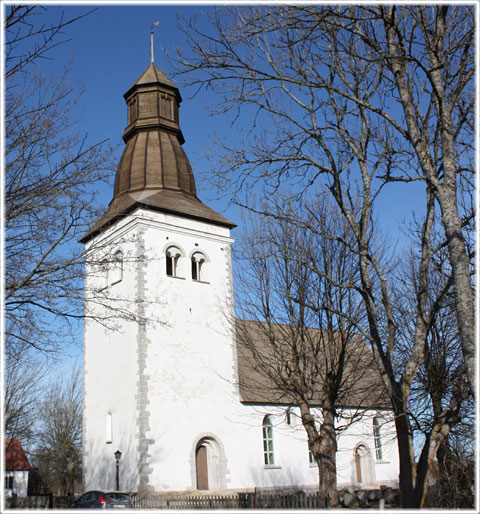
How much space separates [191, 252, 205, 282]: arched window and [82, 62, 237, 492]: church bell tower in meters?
0.05

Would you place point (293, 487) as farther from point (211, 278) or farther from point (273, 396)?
point (211, 278)

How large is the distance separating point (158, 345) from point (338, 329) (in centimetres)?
932

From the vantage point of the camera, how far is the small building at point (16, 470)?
4469 cm

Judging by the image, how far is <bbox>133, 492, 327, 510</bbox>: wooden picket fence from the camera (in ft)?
55.6

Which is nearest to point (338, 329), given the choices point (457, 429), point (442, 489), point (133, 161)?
point (457, 429)

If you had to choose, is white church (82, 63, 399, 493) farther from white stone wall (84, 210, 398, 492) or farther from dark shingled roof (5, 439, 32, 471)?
dark shingled roof (5, 439, 32, 471)

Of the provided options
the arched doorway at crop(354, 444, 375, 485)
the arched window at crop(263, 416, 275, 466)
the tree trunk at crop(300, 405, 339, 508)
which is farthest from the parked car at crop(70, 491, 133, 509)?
the arched doorway at crop(354, 444, 375, 485)

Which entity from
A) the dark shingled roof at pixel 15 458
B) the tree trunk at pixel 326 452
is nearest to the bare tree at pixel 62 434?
the dark shingled roof at pixel 15 458

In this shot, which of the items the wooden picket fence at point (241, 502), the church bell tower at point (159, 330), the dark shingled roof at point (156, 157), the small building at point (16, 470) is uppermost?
the dark shingled roof at point (156, 157)

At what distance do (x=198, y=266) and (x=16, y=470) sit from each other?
29.1 m

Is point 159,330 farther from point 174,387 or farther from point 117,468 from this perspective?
point 117,468

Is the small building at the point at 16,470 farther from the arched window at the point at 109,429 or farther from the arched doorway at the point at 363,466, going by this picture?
the arched doorway at the point at 363,466

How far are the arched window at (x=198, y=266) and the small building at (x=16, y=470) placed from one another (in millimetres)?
26236

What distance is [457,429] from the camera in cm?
1872
